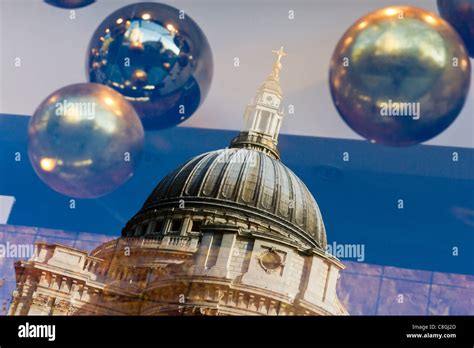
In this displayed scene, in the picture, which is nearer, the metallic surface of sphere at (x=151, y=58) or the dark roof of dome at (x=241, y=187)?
the metallic surface of sphere at (x=151, y=58)

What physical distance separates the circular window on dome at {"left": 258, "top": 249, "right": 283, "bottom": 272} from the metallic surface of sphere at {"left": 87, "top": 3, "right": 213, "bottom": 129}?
679 cm

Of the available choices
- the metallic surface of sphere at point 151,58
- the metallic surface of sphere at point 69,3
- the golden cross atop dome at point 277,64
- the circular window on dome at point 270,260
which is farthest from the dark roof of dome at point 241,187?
the metallic surface of sphere at point 151,58

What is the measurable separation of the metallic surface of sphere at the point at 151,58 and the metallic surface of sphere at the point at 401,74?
2.09 m

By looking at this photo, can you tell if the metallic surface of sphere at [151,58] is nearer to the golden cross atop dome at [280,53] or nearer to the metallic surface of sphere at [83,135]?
the metallic surface of sphere at [83,135]

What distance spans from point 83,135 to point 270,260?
805 cm

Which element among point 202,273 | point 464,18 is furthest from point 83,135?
point 202,273

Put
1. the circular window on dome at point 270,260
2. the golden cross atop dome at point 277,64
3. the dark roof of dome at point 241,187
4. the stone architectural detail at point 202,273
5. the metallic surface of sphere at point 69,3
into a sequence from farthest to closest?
the dark roof of dome at point 241,187, the circular window on dome at point 270,260, the stone architectural detail at point 202,273, the golden cross atop dome at point 277,64, the metallic surface of sphere at point 69,3

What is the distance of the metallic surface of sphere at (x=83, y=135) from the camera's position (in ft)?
37.1

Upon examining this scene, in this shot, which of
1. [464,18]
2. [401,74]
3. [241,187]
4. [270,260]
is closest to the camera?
[401,74]

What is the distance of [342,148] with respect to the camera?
13.8 meters

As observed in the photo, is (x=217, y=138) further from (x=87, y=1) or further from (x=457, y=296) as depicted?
(x=457, y=296)

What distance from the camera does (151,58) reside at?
460 inches

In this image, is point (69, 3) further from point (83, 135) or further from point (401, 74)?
point (401, 74)
